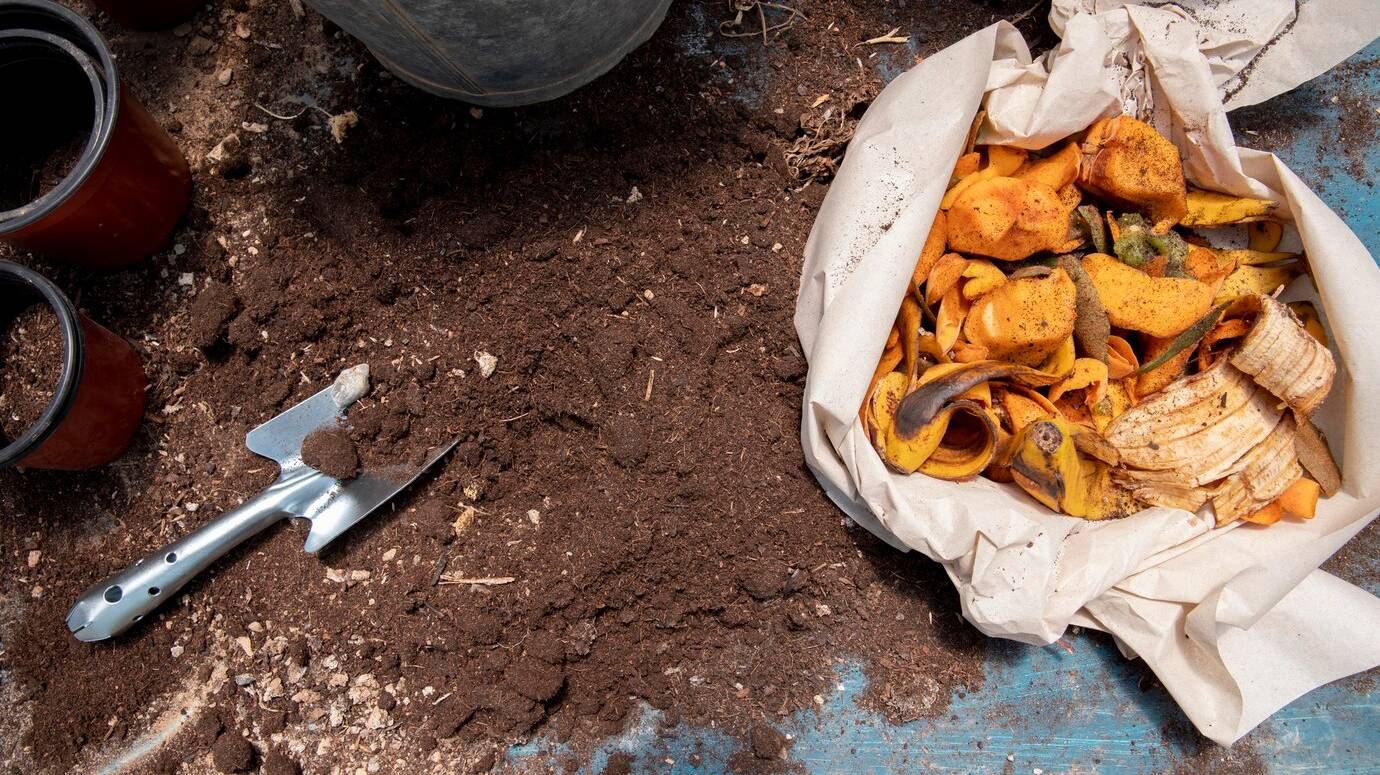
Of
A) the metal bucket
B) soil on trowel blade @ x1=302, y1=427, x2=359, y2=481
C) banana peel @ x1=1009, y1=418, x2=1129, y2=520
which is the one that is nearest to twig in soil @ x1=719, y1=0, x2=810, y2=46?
the metal bucket

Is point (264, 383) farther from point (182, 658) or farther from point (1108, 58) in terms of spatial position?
point (1108, 58)

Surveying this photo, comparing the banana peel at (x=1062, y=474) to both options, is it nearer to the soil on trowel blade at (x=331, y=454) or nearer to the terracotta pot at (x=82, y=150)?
the soil on trowel blade at (x=331, y=454)

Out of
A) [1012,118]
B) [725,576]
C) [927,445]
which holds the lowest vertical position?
[725,576]

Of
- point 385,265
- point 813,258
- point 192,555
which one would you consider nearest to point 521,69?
point 385,265

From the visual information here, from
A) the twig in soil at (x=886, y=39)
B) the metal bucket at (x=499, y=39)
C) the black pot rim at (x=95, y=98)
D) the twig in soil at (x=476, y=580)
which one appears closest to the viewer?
the metal bucket at (x=499, y=39)

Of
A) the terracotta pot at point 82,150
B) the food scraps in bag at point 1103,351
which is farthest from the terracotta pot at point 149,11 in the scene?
the food scraps in bag at point 1103,351

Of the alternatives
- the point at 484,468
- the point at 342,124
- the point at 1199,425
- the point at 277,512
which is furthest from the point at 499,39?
the point at 1199,425

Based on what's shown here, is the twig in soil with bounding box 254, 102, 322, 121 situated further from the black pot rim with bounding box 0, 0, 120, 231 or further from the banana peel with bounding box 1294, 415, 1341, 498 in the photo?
the banana peel with bounding box 1294, 415, 1341, 498
